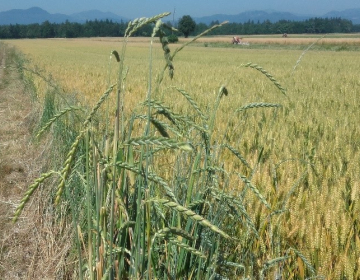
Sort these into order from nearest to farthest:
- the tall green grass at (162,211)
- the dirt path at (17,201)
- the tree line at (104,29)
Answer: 1. the tall green grass at (162,211)
2. the dirt path at (17,201)
3. the tree line at (104,29)

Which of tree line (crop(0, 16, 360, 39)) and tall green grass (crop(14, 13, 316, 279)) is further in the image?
tree line (crop(0, 16, 360, 39))

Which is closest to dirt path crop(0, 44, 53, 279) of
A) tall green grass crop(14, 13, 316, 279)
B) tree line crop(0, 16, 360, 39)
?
tall green grass crop(14, 13, 316, 279)

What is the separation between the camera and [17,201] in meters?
3.39

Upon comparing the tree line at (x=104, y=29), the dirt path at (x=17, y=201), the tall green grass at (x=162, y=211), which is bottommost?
the dirt path at (x=17, y=201)

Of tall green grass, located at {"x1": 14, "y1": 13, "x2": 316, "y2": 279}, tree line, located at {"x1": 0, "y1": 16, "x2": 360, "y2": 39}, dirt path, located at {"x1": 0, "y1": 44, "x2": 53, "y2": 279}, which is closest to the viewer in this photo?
tall green grass, located at {"x1": 14, "y1": 13, "x2": 316, "y2": 279}

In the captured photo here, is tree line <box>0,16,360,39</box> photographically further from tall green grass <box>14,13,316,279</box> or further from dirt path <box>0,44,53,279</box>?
tall green grass <box>14,13,316,279</box>

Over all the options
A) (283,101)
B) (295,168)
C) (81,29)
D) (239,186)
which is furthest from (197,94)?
(81,29)

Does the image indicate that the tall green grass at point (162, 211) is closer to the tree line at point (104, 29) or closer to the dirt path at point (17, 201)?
the dirt path at point (17, 201)

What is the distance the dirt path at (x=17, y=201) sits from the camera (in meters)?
2.51

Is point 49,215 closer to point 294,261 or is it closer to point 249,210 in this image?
point 249,210

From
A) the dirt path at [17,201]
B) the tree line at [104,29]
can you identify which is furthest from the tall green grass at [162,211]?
the tree line at [104,29]

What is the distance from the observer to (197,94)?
6418 mm

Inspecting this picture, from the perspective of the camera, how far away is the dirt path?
2.51m

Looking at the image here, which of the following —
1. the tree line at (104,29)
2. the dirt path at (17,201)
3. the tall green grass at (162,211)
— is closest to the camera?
the tall green grass at (162,211)
